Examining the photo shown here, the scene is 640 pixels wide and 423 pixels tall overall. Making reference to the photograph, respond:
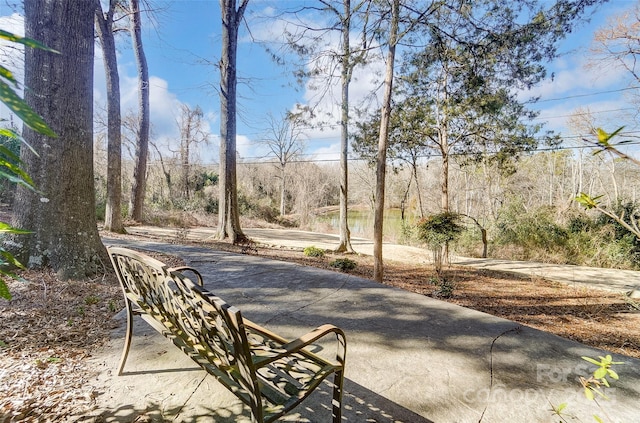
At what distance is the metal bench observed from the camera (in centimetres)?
109

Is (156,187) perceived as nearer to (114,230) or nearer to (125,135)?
(125,135)

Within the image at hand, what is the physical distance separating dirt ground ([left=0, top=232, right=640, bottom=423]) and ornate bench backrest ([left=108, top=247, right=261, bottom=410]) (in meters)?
0.54

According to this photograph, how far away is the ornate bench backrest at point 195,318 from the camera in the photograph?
42.5 inches

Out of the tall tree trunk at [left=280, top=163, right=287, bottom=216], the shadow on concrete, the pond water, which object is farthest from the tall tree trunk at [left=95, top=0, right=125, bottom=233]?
the tall tree trunk at [left=280, top=163, right=287, bottom=216]

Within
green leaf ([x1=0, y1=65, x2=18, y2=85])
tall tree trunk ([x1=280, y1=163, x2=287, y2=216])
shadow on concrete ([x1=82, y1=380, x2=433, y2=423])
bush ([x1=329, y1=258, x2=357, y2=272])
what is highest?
tall tree trunk ([x1=280, y1=163, x2=287, y2=216])

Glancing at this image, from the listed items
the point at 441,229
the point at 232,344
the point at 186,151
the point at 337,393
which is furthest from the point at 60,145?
the point at 186,151

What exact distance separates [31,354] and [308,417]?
1.83 metres

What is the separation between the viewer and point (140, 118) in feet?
35.4

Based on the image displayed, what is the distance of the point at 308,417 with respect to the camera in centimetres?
153

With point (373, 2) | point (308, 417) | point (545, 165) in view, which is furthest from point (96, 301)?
point (545, 165)

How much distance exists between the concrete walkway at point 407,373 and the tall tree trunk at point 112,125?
6.86m

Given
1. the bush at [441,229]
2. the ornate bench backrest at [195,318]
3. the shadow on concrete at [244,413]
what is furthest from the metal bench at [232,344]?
the bush at [441,229]

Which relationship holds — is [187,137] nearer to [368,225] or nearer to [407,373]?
[368,225]

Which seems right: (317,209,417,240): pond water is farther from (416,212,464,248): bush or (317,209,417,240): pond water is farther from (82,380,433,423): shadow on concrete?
(82,380,433,423): shadow on concrete
